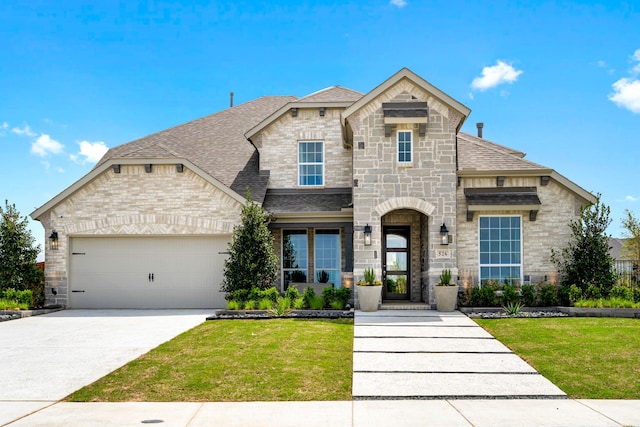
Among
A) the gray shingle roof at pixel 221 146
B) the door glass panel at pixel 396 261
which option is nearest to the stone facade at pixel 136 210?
the gray shingle roof at pixel 221 146

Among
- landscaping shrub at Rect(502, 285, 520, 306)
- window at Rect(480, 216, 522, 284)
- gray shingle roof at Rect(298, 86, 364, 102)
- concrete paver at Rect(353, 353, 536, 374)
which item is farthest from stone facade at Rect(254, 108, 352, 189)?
concrete paver at Rect(353, 353, 536, 374)

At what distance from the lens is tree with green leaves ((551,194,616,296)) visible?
647 inches

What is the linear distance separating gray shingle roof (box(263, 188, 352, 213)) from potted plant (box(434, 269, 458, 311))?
4.04m

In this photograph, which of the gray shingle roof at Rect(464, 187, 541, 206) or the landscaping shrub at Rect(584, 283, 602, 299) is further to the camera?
the gray shingle roof at Rect(464, 187, 541, 206)

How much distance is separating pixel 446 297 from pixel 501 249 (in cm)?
264

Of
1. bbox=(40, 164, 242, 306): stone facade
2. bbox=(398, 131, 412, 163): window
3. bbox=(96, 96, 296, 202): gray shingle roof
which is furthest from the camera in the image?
bbox=(96, 96, 296, 202): gray shingle roof

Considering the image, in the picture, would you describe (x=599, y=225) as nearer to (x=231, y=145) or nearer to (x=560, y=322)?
(x=560, y=322)

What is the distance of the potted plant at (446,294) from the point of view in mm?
16125

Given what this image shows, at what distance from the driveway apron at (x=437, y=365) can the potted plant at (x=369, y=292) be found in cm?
173

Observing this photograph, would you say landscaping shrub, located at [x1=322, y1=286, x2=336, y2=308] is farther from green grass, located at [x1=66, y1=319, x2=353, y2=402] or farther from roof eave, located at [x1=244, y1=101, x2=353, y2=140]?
roof eave, located at [x1=244, y1=101, x2=353, y2=140]

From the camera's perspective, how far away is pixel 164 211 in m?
18.3

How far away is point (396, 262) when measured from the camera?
742 inches

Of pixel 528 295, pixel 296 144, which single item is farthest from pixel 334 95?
pixel 528 295

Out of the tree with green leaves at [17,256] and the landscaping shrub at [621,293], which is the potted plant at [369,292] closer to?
the landscaping shrub at [621,293]
